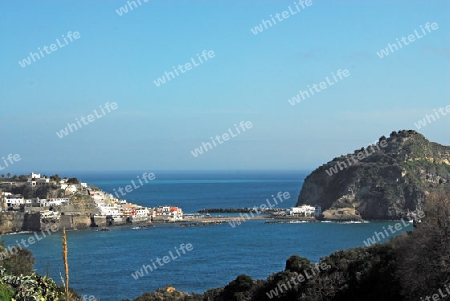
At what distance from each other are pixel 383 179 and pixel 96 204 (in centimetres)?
2763

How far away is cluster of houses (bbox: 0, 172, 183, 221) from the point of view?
53000 millimetres

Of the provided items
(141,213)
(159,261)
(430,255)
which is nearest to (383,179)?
(141,213)

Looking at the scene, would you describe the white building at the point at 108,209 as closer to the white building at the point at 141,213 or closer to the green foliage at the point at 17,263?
the white building at the point at 141,213

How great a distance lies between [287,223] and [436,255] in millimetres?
44593

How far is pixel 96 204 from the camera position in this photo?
2206 inches

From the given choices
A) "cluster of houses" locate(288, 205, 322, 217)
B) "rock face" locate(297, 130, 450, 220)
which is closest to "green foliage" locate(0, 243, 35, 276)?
"cluster of houses" locate(288, 205, 322, 217)

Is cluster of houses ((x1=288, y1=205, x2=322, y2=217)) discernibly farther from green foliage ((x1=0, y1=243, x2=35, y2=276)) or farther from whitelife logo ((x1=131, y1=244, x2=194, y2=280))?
green foliage ((x1=0, y1=243, x2=35, y2=276))

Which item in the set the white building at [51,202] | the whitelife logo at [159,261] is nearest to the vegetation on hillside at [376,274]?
the whitelife logo at [159,261]

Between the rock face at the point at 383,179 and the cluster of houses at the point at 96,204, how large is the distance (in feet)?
50.6

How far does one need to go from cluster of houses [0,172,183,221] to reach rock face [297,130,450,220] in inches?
608

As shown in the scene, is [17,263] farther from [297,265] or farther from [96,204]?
[96,204]

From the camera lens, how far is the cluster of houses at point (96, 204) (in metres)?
53.0

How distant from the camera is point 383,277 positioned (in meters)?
14.5

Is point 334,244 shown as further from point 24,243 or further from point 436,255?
point 436,255
